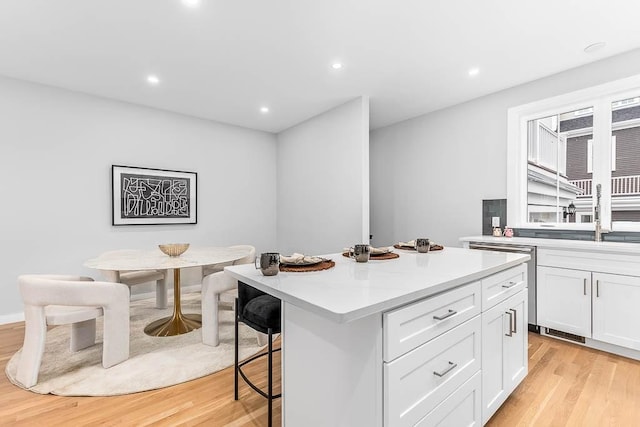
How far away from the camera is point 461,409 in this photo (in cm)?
132

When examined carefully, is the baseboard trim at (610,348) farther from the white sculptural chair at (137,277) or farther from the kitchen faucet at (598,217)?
the white sculptural chair at (137,277)

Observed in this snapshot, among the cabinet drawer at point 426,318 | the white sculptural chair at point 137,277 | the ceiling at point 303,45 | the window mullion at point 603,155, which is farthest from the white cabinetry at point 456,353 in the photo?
the white sculptural chair at point 137,277

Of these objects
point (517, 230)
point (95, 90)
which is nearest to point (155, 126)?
point (95, 90)

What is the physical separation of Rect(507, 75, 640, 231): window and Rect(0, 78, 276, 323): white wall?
400cm

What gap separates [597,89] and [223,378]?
410 centimetres

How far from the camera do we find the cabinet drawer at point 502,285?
1.50m

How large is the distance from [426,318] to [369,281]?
0.83 ft

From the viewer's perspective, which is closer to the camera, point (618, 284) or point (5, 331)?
point (618, 284)

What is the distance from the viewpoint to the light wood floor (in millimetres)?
1648

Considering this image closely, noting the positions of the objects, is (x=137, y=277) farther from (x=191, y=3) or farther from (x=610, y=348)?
(x=610, y=348)

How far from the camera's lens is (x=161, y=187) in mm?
Result: 4086

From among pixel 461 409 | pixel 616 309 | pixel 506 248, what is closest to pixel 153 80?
pixel 461 409

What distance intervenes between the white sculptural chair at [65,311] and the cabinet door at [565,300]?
3.55 m

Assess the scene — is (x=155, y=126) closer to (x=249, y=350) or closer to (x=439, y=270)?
(x=249, y=350)
